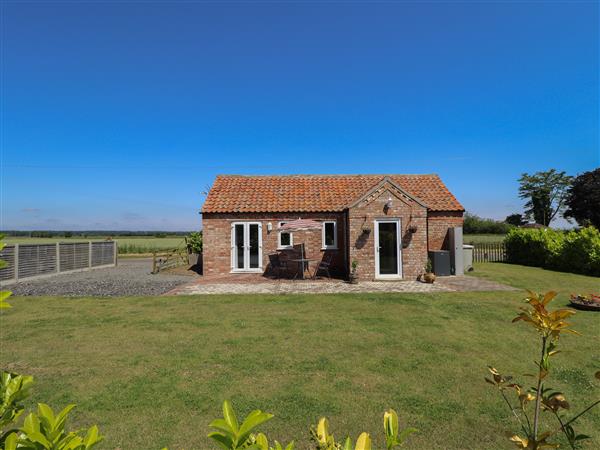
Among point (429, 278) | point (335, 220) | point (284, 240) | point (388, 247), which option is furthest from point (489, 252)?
A: point (284, 240)

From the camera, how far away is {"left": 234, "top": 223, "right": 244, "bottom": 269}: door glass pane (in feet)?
54.8

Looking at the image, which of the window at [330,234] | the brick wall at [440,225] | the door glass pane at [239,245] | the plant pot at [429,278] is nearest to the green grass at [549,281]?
the brick wall at [440,225]

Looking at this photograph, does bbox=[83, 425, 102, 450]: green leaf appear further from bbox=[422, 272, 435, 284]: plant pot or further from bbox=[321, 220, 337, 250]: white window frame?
bbox=[321, 220, 337, 250]: white window frame

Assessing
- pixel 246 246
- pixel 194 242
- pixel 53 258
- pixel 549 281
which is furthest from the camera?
pixel 194 242

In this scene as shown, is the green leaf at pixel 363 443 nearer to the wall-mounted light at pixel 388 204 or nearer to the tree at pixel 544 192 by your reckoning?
the wall-mounted light at pixel 388 204

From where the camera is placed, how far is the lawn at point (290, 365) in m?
3.74

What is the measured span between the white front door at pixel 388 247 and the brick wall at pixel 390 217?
0.18 metres

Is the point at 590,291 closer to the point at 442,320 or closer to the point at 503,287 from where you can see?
the point at 503,287

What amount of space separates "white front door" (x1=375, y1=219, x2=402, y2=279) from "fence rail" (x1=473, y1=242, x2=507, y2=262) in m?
11.9

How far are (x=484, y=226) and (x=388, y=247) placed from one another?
52.1 meters

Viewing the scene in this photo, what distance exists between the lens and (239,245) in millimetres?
16797

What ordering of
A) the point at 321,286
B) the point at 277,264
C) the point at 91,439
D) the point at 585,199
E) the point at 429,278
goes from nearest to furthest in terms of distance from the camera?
the point at 91,439, the point at 321,286, the point at 429,278, the point at 277,264, the point at 585,199

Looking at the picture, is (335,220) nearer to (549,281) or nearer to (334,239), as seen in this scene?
(334,239)

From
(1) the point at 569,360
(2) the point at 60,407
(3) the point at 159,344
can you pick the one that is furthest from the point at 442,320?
(2) the point at 60,407
